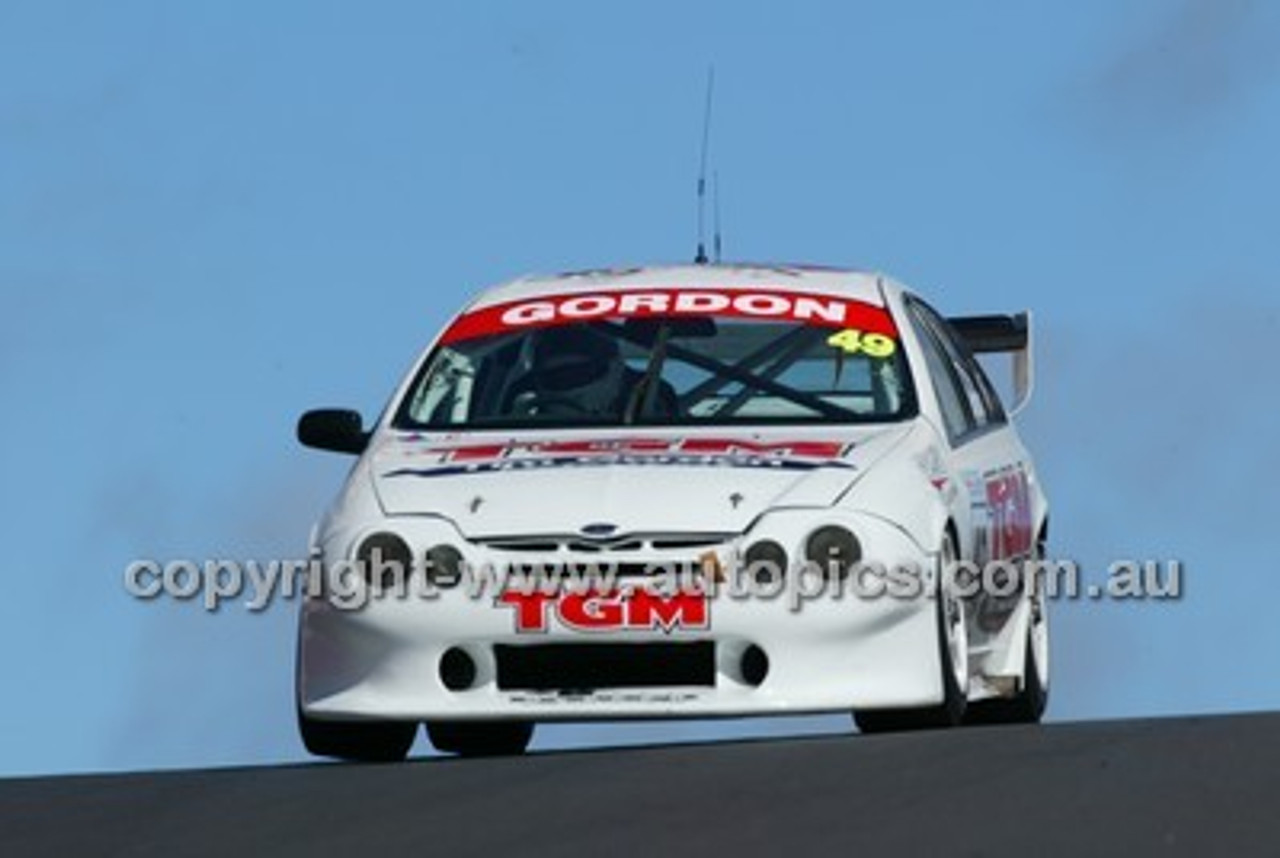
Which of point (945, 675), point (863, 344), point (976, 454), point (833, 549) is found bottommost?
point (945, 675)

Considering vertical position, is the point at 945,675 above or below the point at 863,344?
below

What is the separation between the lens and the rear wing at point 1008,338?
1515 cm

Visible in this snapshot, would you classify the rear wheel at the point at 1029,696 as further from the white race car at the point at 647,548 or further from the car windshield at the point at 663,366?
the car windshield at the point at 663,366

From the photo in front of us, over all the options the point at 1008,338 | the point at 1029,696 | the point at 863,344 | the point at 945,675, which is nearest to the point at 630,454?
the point at 945,675

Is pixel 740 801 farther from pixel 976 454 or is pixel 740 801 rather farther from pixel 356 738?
pixel 976 454

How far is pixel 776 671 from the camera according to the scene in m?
11.1

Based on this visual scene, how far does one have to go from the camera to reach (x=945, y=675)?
11.3 meters

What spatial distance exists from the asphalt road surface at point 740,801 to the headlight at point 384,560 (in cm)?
86

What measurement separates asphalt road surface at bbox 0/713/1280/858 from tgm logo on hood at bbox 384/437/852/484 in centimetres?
129

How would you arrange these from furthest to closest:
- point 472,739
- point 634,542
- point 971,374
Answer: point 971,374 → point 472,739 → point 634,542

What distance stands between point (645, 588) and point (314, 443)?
1938 mm

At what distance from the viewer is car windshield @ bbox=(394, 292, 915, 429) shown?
12.3m

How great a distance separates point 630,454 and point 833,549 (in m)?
0.71

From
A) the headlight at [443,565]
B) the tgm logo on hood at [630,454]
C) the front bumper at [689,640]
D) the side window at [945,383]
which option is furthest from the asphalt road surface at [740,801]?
the side window at [945,383]
